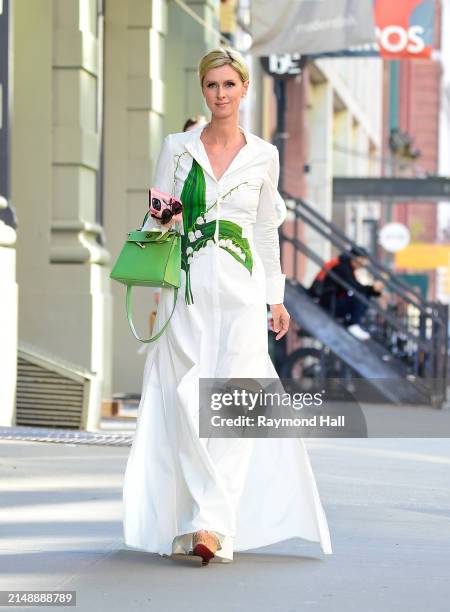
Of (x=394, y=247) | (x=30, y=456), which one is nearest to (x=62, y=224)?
(x=30, y=456)

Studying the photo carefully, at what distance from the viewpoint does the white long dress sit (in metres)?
6.45

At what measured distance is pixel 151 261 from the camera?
6473 millimetres

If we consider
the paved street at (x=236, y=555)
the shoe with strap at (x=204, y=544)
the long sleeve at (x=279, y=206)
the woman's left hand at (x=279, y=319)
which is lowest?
the paved street at (x=236, y=555)

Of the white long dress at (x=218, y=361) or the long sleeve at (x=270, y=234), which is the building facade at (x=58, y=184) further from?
the white long dress at (x=218, y=361)

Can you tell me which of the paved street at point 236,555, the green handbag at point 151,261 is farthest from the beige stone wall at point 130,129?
the green handbag at point 151,261

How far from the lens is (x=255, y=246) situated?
6.76 meters

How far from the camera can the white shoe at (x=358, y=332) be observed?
1948cm

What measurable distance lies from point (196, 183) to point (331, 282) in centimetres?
1317

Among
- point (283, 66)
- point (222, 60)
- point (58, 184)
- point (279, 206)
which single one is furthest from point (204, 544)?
point (283, 66)

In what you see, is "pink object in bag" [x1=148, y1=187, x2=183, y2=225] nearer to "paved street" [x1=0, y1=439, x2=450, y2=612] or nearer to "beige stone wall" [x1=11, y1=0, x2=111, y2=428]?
"paved street" [x1=0, y1=439, x2=450, y2=612]

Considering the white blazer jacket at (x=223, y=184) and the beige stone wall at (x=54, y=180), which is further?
the beige stone wall at (x=54, y=180)

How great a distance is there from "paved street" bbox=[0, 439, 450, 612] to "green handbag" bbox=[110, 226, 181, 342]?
948 mm

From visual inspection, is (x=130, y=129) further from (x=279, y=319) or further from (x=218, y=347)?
(x=218, y=347)

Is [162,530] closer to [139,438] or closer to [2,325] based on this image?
[139,438]
